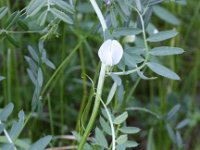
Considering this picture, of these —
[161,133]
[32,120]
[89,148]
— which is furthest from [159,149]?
[89,148]

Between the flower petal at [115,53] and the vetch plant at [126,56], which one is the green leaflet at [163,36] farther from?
the flower petal at [115,53]

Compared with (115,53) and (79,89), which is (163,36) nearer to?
(115,53)

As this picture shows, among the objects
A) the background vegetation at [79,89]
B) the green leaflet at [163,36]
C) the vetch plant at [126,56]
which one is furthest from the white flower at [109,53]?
the background vegetation at [79,89]

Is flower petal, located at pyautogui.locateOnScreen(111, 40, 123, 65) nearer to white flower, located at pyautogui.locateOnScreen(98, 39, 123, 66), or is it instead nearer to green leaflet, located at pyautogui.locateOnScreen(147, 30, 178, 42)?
white flower, located at pyautogui.locateOnScreen(98, 39, 123, 66)

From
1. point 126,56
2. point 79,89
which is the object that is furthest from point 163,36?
point 79,89

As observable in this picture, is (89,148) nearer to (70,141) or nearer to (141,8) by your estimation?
(141,8)

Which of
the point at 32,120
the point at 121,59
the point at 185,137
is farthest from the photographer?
the point at 185,137

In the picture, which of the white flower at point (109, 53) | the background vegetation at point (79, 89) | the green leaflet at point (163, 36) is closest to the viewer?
the white flower at point (109, 53)

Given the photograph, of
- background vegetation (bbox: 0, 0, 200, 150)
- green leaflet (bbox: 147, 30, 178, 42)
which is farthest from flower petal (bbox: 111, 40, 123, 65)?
background vegetation (bbox: 0, 0, 200, 150)
